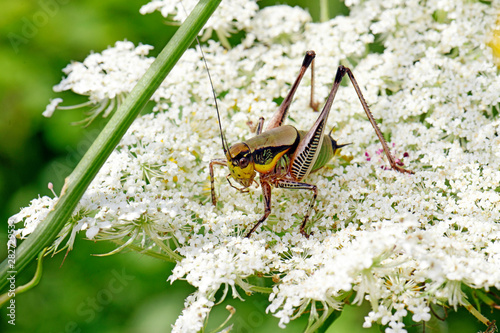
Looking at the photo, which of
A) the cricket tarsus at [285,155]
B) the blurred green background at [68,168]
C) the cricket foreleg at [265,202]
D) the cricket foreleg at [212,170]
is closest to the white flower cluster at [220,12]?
the blurred green background at [68,168]

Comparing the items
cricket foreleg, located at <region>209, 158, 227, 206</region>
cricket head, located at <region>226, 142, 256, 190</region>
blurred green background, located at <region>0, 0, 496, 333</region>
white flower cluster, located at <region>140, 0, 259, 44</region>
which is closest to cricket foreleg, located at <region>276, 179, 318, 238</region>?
cricket head, located at <region>226, 142, 256, 190</region>

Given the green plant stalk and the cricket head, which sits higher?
the green plant stalk

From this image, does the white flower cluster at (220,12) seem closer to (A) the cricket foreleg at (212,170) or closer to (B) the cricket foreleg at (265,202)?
Answer: (A) the cricket foreleg at (212,170)

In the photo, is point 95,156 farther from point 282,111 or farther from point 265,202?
point 282,111

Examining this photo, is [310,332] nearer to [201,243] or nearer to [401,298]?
[401,298]

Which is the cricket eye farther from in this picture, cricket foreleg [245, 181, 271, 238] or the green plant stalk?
the green plant stalk

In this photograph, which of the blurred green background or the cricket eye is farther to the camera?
the blurred green background
